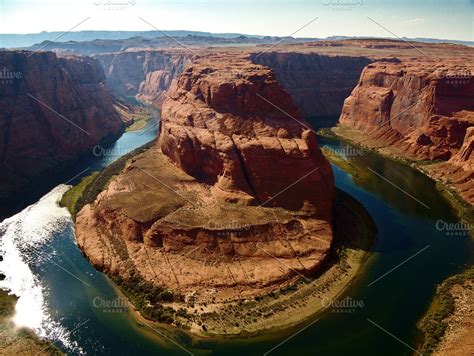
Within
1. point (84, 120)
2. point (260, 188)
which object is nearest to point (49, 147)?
point (84, 120)

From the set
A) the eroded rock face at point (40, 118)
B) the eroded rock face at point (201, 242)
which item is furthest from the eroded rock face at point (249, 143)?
the eroded rock face at point (40, 118)

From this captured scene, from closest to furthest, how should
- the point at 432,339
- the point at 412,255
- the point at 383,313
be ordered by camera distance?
the point at 432,339 → the point at 383,313 → the point at 412,255

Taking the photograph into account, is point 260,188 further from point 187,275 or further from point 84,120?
point 84,120

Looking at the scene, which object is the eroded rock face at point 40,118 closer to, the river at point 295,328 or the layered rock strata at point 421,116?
the river at point 295,328

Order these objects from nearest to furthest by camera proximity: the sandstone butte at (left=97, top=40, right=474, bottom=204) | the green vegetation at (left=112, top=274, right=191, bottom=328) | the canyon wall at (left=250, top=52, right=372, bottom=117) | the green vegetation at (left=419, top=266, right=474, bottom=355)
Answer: the green vegetation at (left=419, top=266, right=474, bottom=355) < the green vegetation at (left=112, top=274, right=191, bottom=328) < the sandstone butte at (left=97, top=40, right=474, bottom=204) < the canyon wall at (left=250, top=52, right=372, bottom=117)

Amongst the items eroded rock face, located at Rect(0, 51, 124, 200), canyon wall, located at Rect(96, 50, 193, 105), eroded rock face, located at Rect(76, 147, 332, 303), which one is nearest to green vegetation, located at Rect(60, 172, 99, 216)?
eroded rock face, located at Rect(76, 147, 332, 303)

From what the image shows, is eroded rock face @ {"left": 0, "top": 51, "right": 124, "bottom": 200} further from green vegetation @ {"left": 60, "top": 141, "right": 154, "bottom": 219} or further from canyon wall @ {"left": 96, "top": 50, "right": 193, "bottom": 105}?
canyon wall @ {"left": 96, "top": 50, "right": 193, "bottom": 105}

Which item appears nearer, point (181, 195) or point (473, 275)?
point (473, 275)
